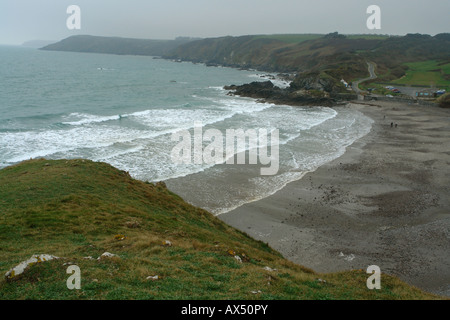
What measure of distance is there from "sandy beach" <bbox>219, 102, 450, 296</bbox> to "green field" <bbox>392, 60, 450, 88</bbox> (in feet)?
166

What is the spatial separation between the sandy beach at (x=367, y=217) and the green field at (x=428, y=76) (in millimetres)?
50503

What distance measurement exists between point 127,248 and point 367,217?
14.1m

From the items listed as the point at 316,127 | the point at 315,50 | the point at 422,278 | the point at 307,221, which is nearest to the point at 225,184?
the point at 307,221

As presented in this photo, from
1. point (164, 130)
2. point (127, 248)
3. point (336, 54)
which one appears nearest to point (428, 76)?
point (336, 54)

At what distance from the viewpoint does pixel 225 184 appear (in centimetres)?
2289

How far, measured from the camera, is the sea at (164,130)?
77.3 ft

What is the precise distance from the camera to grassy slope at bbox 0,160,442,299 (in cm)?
749

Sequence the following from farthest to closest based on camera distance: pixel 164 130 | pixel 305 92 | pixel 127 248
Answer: pixel 305 92, pixel 164 130, pixel 127 248

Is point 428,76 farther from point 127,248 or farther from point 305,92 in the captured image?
point 127,248

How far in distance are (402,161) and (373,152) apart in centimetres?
311

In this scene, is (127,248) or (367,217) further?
(367,217)

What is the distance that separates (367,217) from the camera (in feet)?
61.7

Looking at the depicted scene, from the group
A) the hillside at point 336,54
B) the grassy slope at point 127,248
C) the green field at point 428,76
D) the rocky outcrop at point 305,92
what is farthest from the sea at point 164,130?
the hillside at point 336,54

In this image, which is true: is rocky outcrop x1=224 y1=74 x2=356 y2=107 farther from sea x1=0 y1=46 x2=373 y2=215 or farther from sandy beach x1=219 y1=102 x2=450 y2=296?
sandy beach x1=219 y1=102 x2=450 y2=296
